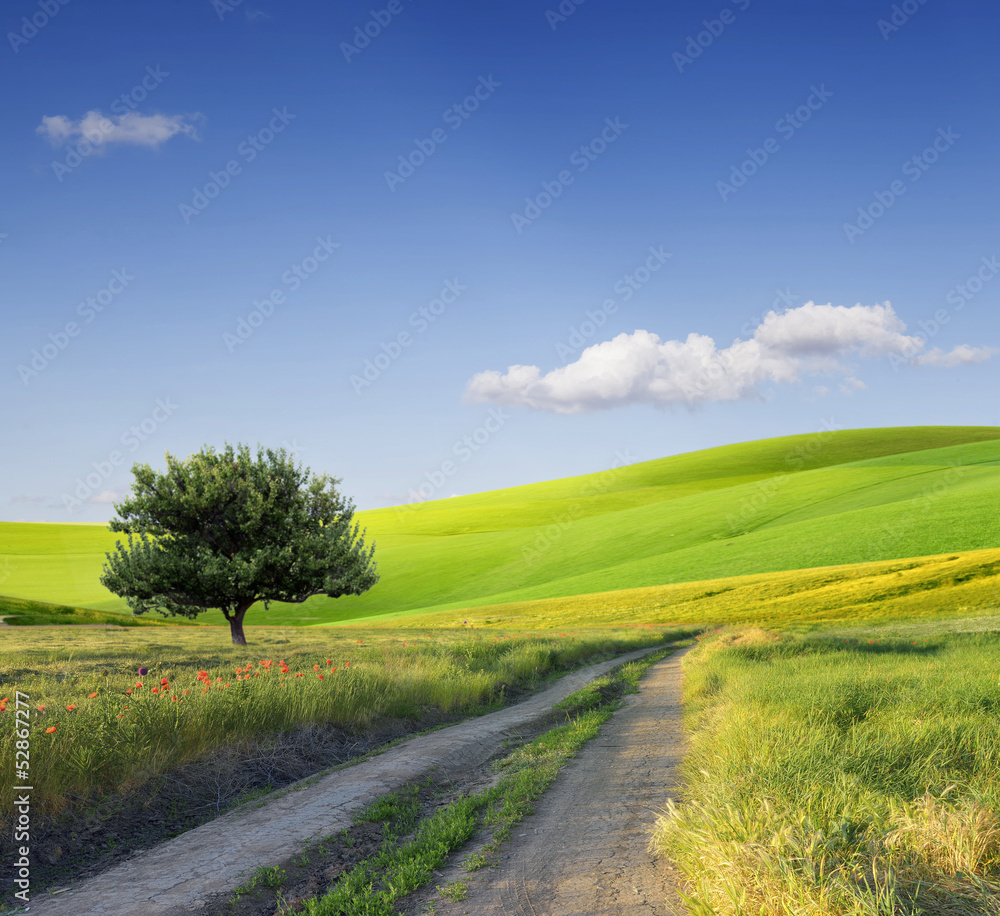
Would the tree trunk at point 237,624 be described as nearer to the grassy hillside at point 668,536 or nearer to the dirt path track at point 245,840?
the dirt path track at point 245,840

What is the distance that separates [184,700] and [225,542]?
21.5 m

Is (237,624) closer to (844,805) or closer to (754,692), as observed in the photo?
(754,692)

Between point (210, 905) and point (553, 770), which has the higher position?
point (210, 905)

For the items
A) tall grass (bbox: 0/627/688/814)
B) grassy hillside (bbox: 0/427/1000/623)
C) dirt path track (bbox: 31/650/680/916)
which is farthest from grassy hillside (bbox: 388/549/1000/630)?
dirt path track (bbox: 31/650/680/916)

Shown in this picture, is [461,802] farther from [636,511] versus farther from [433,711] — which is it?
[636,511]

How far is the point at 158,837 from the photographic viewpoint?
21.7ft

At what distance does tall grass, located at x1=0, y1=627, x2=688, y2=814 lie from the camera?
6.98 metres

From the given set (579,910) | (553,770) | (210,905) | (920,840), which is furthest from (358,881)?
(920,840)

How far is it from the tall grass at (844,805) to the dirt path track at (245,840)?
3449mm

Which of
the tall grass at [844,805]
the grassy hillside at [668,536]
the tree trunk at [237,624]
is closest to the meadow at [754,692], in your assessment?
the tall grass at [844,805]

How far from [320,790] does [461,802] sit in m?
1.89

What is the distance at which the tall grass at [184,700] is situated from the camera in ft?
22.9

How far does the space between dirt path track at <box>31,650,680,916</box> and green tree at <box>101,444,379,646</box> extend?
20503 millimetres

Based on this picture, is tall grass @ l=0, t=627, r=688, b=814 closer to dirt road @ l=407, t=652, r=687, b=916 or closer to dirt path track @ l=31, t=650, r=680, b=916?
dirt path track @ l=31, t=650, r=680, b=916
